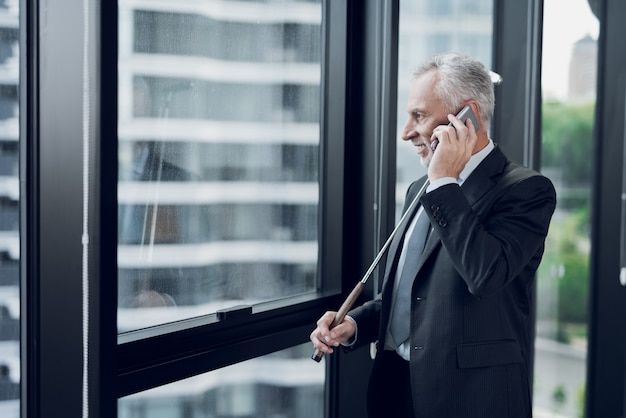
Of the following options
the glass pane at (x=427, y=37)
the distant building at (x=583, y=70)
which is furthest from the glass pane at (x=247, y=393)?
the distant building at (x=583, y=70)

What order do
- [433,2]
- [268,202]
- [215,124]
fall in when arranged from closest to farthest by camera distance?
1. [215,124]
2. [268,202]
3. [433,2]

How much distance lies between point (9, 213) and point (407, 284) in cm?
86

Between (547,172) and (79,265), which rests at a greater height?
(547,172)

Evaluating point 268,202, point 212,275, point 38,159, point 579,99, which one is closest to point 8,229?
point 38,159

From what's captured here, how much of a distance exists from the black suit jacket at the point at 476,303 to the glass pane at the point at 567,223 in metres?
1.41

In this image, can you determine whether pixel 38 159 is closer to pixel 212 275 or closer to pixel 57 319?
pixel 57 319

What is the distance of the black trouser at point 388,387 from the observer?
63.6 inches

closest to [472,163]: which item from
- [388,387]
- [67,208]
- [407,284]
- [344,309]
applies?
[407,284]

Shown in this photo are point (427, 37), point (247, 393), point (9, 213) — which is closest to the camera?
point (9, 213)

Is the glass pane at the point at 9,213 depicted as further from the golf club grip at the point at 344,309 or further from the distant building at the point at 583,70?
the distant building at the point at 583,70

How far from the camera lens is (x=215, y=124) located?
5.57 feet

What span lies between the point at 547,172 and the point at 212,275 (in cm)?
170

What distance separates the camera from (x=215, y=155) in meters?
1.70

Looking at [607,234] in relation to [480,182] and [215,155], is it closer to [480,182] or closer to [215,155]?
[480,182]
